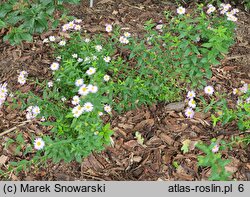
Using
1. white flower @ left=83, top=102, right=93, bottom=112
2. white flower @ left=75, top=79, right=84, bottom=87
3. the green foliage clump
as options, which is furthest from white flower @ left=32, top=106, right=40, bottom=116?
the green foliage clump

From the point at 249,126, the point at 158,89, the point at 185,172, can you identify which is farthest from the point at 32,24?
the point at 249,126

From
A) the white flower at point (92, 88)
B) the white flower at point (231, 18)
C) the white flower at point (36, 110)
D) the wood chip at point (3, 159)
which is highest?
the white flower at point (231, 18)

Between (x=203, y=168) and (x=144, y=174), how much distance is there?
0.48 meters

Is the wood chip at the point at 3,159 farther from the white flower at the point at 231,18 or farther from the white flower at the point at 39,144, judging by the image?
the white flower at the point at 231,18

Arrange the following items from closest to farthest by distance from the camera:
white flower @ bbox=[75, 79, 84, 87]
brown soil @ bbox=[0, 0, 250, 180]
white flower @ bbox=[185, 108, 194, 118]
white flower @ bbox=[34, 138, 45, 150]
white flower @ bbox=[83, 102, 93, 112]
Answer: white flower @ bbox=[83, 102, 93, 112] → white flower @ bbox=[34, 138, 45, 150] → white flower @ bbox=[75, 79, 84, 87] → brown soil @ bbox=[0, 0, 250, 180] → white flower @ bbox=[185, 108, 194, 118]

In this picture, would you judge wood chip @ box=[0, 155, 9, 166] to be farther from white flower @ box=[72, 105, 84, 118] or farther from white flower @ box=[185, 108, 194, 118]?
white flower @ box=[185, 108, 194, 118]

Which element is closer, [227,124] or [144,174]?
[144,174]

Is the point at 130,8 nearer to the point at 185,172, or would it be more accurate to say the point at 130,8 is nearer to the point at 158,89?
the point at 158,89

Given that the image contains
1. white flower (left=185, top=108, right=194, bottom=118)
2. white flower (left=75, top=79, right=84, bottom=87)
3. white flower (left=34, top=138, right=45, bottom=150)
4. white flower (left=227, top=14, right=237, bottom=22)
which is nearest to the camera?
white flower (left=34, top=138, right=45, bottom=150)

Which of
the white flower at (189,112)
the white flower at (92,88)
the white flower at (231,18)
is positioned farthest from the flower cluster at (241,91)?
the white flower at (92,88)

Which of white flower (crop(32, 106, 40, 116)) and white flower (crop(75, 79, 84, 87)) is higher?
white flower (crop(75, 79, 84, 87))

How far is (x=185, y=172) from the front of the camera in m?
3.14

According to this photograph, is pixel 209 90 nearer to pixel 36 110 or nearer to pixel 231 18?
pixel 231 18

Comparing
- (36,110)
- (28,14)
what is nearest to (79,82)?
(36,110)
